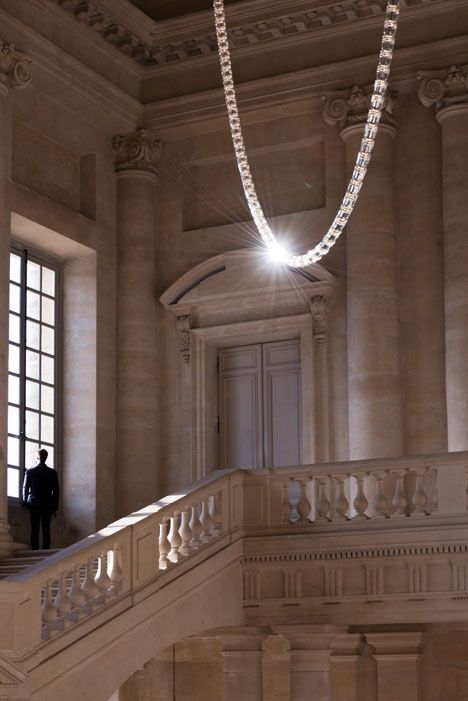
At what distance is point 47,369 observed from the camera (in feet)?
63.7

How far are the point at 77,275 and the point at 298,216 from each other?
3051 mm

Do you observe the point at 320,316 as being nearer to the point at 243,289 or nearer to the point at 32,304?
the point at 243,289

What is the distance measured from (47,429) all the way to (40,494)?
223 cm

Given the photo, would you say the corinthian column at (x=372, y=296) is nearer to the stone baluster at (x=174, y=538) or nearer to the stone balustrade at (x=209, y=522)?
the stone balustrade at (x=209, y=522)

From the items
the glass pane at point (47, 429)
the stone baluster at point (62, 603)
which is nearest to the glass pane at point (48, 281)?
the glass pane at point (47, 429)

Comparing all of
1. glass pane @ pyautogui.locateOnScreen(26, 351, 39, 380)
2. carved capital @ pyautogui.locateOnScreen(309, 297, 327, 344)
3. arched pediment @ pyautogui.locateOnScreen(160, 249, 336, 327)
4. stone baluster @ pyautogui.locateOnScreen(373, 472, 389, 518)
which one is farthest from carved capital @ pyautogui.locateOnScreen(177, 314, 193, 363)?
stone baluster @ pyautogui.locateOnScreen(373, 472, 389, 518)

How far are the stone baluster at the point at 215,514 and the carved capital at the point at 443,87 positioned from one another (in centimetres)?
632

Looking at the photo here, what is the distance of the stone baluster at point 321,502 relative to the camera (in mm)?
14914

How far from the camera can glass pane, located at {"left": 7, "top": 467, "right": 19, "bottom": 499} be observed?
1839 centimetres

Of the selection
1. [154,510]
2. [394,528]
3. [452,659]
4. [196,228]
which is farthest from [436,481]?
[196,228]

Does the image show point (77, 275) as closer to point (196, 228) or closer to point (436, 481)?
point (196, 228)

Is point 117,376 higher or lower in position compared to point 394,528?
higher

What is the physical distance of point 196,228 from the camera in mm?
20172

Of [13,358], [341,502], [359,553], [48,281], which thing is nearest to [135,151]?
[48,281]
